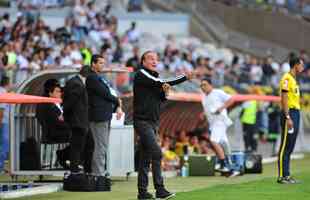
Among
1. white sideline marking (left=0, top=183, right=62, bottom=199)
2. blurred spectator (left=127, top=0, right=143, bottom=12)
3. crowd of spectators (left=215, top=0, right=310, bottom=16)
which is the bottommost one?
white sideline marking (left=0, top=183, right=62, bottom=199)

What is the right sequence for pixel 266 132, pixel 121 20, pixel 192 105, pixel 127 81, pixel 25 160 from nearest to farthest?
pixel 25 160
pixel 127 81
pixel 192 105
pixel 266 132
pixel 121 20

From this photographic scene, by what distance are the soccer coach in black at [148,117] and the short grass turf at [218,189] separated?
492 millimetres

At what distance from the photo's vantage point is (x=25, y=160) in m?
22.8

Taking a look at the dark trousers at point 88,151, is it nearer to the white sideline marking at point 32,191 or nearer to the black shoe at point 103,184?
the white sideline marking at point 32,191

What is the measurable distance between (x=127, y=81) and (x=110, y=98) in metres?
6.01

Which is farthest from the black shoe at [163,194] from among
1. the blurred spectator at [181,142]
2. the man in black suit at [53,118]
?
the blurred spectator at [181,142]

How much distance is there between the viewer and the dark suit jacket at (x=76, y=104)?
814 inches

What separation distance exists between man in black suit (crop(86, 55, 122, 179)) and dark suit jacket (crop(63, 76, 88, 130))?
599 millimetres

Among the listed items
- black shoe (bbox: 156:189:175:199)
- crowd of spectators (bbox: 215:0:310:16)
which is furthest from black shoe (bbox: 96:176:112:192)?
crowd of spectators (bbox: 215:0:310:16)

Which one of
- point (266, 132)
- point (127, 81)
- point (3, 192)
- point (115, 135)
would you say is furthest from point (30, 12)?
point (3, 192)

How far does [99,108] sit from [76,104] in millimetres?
861

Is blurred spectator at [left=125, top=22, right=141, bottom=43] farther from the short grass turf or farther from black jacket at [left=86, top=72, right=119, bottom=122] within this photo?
black jacket at [left=86, top=72, right=119, bottom=122]

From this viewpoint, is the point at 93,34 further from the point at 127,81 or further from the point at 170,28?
the point at 127,81

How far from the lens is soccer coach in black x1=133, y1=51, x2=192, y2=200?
1844cm
